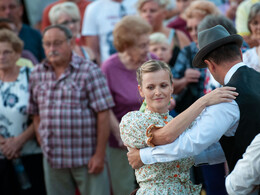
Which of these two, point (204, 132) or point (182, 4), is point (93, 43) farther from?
point (204, 132)

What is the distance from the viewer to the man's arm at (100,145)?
491 cm

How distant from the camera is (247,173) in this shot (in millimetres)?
2691

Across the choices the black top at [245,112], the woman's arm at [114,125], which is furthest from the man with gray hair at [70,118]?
the black top at [245,112]

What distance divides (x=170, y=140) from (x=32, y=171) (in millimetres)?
2757

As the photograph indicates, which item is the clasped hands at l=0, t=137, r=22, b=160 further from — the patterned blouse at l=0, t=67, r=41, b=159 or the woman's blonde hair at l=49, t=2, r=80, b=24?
the woman's blonde hair at l=49, t=2, r=80, b=24

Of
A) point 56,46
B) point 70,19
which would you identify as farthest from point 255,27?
point 70,19

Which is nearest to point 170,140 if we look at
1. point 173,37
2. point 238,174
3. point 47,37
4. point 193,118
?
point 193,118

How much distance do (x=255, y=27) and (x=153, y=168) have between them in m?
2.27

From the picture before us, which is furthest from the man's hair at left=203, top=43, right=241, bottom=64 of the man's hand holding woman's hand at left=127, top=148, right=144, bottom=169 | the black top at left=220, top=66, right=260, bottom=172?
the man's hand holding woman's hand at left=127, top=148, right=144, bottom=169

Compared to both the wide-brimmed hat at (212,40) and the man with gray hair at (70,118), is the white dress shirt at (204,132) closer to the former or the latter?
the wide-brimmed hat at (212,40)

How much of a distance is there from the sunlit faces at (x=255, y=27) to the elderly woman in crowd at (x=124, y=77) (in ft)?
3.79

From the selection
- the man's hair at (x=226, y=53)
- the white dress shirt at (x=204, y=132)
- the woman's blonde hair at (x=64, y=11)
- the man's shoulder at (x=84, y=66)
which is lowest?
the white dress shirt at (x=204, y=132)

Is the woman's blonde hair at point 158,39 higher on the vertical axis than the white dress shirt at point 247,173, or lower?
higher

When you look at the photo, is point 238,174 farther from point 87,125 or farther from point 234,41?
point 87,125
